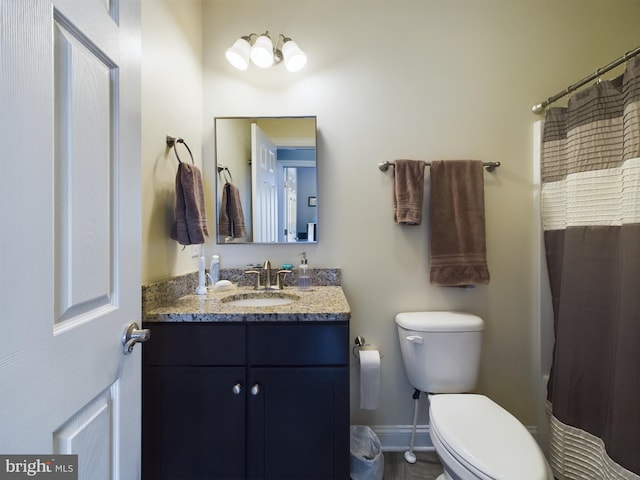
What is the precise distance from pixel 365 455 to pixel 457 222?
1.26 metres

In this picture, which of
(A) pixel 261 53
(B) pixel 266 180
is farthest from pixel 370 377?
(A) pixel 261 53

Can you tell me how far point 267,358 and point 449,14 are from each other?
200cm

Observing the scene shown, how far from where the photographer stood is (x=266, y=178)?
1.53 metres

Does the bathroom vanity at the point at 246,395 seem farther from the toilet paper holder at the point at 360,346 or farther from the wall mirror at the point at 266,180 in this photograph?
the wall mirror at the point at 266,180

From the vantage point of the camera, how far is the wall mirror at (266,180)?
4.97 ft

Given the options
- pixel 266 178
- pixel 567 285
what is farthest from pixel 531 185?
pixel 266 178

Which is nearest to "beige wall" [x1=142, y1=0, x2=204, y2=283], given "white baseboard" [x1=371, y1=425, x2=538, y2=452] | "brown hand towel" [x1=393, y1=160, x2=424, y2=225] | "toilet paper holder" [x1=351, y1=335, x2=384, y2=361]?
"toilet paper holder" [x1=351, y1=335, x2=384, y2=361]

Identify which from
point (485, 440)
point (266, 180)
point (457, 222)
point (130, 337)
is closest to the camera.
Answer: point (130, 337)

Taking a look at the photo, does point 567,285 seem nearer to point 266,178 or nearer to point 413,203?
point 413,203

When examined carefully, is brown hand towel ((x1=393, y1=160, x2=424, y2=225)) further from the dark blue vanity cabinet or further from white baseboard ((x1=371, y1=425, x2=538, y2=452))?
white baseboard ((x1=371, y1=425, x2=538, y2=452))

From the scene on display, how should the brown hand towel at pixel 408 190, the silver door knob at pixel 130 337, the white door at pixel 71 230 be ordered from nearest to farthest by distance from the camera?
the white door at pixel 71 230 → the silver door knob at pixel 130 337 → the brown hand towel at pixel 408 190

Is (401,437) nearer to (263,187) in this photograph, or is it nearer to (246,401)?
(246,401)

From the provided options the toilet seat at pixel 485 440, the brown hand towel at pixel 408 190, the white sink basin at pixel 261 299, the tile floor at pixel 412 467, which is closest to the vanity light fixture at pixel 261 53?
the brown hand towel at pixel 408 190

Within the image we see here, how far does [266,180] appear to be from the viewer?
1532mm
